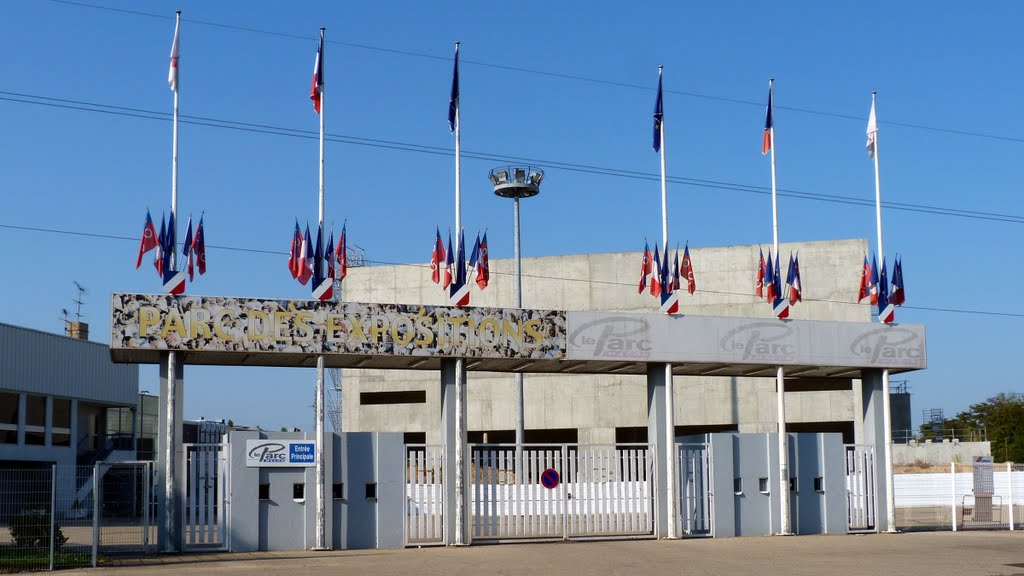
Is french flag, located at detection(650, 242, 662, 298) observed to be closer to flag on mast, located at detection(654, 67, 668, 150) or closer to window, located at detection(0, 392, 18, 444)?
flag on mast, located at detection(654, 67, 668, 150)

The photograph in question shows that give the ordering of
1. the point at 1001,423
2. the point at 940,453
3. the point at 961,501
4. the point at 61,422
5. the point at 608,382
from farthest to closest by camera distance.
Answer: the point at 1001,423
the point at 940,453
the point at 608,382
the point at 61,422
the point at 961,501

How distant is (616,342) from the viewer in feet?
96.7

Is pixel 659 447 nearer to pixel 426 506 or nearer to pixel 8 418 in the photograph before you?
pixel 426 506

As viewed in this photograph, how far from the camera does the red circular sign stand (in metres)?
28.6

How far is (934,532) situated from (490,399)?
117 ft

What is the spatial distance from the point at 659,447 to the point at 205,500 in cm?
1179

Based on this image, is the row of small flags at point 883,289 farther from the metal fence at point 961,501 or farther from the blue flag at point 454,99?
the blue flag at point 454,99

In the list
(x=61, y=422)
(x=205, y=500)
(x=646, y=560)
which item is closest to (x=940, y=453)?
(x=646, y=560)

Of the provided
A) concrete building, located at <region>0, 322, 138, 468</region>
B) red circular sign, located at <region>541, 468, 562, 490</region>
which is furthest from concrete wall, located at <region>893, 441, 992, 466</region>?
concrete building, located at <region>0, 322, 138, 468</region>

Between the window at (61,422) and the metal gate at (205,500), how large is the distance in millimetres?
29549

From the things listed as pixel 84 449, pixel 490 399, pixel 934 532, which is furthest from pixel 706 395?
pixel 84 449

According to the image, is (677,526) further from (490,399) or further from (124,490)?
(490,399)

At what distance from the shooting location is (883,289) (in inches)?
1321

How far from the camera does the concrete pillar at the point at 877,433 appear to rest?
32.4 metres
